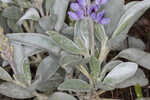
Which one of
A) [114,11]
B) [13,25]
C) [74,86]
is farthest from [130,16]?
[13,25]

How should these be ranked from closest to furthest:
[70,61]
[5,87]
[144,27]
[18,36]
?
[70,61] < [18,36] < [5,87] < [144,27]

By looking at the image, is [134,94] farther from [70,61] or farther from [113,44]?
[70,61]

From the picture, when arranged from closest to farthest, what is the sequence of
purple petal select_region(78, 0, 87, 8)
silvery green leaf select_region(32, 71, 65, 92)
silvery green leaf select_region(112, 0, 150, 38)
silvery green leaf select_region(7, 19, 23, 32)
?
purple petal select_region(78, 0, 87, 8), silvery green leaf select_region(112, 0, 150, 38), silvery green leaf select_region(32, 71, 65, 92), silvery green leaf select_region(7, 19, 23, 32)

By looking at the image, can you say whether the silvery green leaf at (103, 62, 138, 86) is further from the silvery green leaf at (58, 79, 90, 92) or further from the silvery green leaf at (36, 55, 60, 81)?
the silvery green leaf at (36, 55, 60, 81)

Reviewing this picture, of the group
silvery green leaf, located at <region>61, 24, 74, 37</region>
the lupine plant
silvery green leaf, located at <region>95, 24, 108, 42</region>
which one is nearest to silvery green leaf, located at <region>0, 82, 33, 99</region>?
the lupine plant

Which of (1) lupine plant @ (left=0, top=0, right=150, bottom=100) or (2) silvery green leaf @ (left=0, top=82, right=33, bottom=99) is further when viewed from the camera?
(2) silvery green leaf @ (left=0, top=82, right=33, bottom=99)

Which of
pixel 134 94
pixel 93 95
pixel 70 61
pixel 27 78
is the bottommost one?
pixel 134 94

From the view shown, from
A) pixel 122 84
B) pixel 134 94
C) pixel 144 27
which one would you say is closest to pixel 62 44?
pixel 122 84
